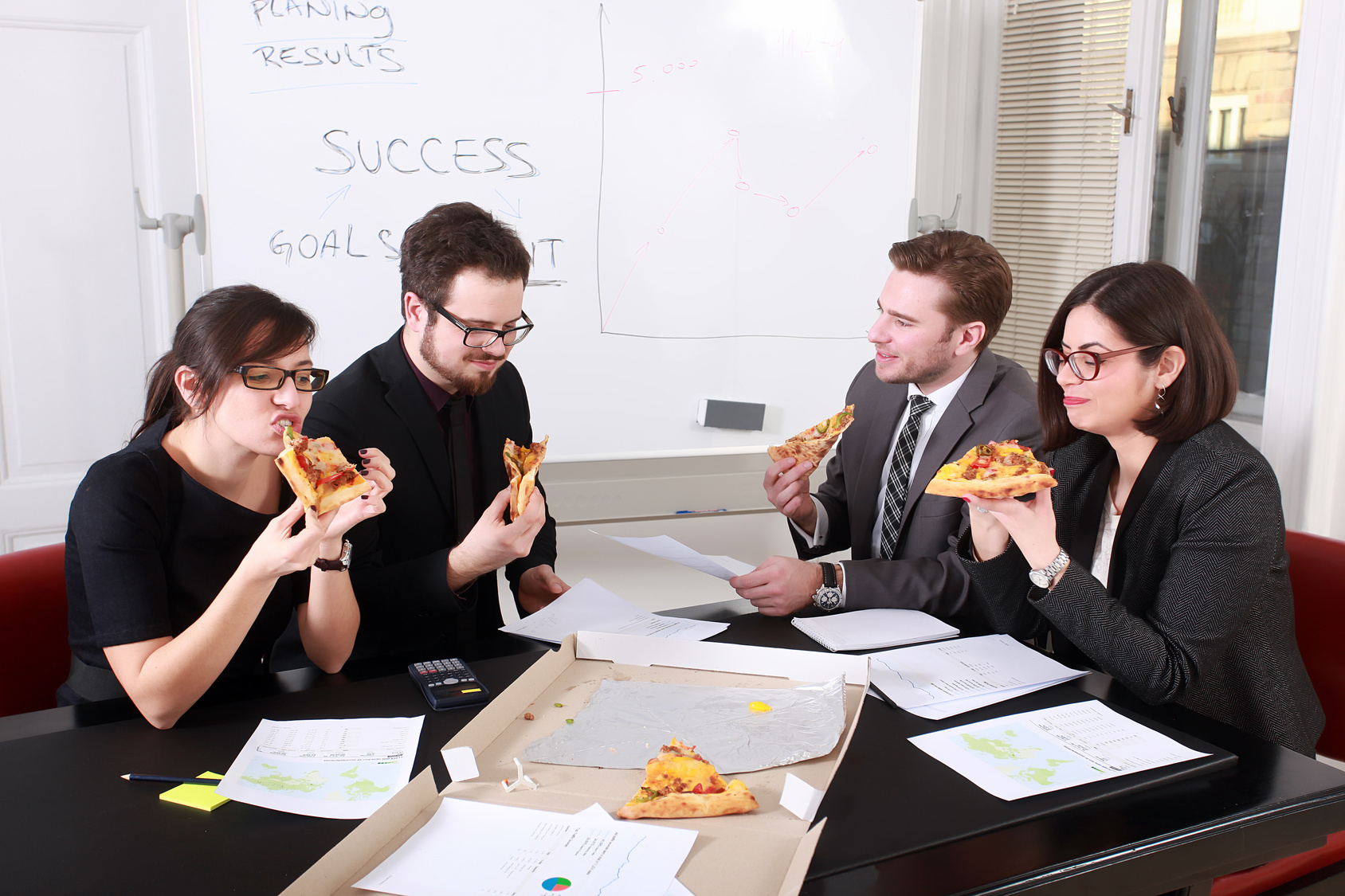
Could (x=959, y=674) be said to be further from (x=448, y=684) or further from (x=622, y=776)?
(x=448, y=684)

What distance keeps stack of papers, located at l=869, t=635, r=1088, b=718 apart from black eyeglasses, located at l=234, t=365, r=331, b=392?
1160mm

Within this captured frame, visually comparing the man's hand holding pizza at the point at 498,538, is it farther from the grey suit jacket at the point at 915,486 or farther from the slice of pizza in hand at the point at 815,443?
the slice of pizza in hand at the point at 815,443

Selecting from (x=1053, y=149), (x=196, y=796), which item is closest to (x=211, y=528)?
(x=196, y=796)

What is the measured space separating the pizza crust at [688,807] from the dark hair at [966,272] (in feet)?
5.57

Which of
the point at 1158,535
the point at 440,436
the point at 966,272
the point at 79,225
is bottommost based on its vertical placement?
the point at 1158,535

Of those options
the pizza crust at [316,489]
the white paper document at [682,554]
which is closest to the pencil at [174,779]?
the pizza crust at [316,489]

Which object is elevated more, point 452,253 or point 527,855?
point 452,253

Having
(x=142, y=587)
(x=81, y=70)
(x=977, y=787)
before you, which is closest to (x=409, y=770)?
(x=142, y=587)

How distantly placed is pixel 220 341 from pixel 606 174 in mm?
1607

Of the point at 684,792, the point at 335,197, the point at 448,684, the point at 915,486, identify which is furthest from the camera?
the point at 335,197

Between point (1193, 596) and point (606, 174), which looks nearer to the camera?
point (1193, 596)

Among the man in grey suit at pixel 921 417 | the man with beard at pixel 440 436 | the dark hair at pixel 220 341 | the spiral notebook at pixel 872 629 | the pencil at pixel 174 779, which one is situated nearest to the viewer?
the pencil at pixel 174 779

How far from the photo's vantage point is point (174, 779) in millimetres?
1270

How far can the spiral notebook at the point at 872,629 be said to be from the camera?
71.1 inches
